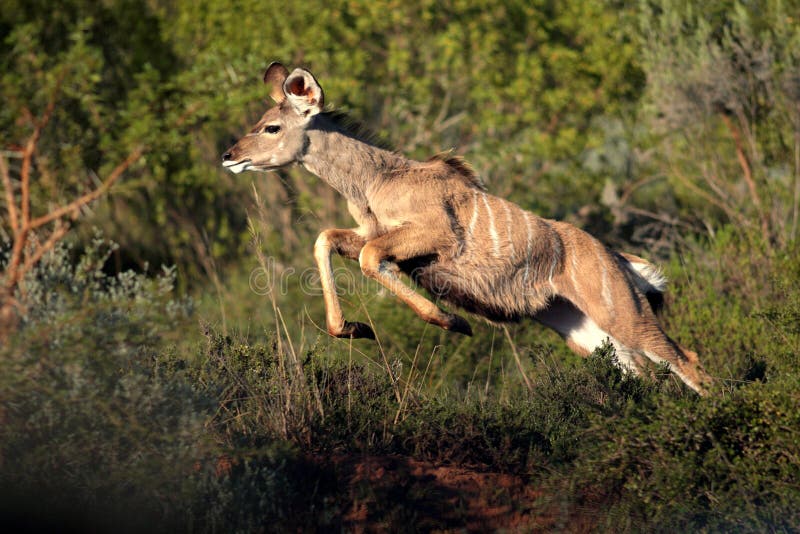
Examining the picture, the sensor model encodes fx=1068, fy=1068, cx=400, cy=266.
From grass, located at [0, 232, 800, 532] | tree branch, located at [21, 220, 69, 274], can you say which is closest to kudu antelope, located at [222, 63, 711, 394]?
grass, located at [0, 232, 800, 532]

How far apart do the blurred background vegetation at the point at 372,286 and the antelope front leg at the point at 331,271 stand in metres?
0.28

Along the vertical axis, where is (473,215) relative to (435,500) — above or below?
above

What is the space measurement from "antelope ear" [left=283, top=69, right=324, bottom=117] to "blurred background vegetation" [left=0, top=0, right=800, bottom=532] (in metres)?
0.63

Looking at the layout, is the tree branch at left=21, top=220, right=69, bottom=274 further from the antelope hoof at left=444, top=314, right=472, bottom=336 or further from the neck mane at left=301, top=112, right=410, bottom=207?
the antelope hoof at left=444, top=314, right=472, bottom=336

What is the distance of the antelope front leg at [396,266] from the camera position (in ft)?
24.7

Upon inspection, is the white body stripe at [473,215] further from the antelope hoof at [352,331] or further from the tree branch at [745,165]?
the tree branch at [745,165]

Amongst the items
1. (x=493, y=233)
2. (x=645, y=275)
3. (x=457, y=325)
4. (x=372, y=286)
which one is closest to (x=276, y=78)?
(x=493, y=233)

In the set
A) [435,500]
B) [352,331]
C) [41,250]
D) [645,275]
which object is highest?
[41,250]

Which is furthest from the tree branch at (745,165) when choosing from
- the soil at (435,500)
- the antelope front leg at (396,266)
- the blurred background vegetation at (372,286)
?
the soil at (435,500)

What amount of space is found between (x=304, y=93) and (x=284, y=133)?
35cm

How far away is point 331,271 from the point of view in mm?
7699

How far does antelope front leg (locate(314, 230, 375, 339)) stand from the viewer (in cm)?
740

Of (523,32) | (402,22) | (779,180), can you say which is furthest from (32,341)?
(523,32)

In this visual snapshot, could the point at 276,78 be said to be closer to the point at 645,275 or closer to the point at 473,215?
the point at 473,215
